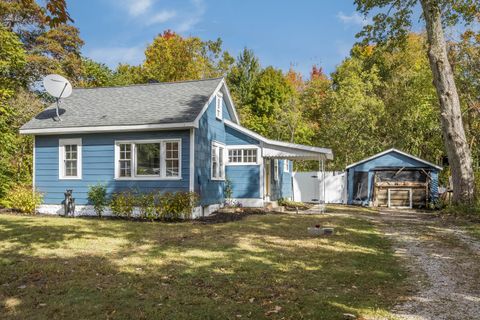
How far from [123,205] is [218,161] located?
4537 millimetres

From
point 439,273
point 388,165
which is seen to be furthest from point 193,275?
point 388,165

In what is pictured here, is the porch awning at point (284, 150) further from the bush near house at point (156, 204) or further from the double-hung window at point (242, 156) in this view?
the bush near house at point (156, 204)

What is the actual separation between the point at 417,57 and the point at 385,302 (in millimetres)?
32748

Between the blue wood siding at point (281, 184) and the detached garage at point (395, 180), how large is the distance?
385 centimetres

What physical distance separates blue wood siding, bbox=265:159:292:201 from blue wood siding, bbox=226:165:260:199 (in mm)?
2701

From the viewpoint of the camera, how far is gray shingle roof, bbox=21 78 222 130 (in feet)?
46.7

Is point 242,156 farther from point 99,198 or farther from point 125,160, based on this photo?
point 99,198

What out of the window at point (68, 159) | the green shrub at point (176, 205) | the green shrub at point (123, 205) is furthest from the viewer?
the window at point (68, 159)

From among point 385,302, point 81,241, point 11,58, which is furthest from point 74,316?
point 11,58

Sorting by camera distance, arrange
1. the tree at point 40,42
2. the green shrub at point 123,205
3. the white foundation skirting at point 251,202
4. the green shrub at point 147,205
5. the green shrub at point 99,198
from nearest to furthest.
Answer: the green shrub at point 147,205 < the green shrub at point 123,205 < the green shrub at point 99,198 < the white foundation skirting at point 251,202 < the tree at point 40,42

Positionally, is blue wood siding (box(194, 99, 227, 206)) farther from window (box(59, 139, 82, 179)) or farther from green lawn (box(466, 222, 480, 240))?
green lawn (box(466, 222, 480, 240))

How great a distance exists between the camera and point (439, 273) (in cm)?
603

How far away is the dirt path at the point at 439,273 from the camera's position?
13.9 ft

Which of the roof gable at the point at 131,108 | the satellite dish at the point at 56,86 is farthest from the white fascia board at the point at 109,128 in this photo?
the satellite dish at the point at 56,86
